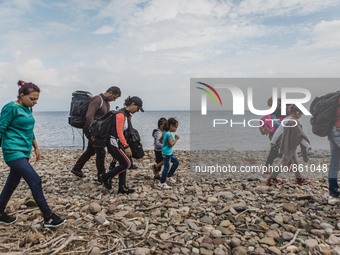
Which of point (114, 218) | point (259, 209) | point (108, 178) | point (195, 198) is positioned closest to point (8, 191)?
point (114, 218)

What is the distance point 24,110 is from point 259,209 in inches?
178

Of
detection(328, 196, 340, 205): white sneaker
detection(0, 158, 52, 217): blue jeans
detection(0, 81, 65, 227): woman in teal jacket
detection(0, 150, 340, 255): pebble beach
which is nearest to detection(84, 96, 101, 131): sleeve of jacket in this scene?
detection(0, 150, 340, 255): pebble beach

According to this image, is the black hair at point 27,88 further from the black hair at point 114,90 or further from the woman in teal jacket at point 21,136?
the black hair at point 114,90

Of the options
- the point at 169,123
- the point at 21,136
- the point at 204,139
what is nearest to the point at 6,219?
the point at 21,136

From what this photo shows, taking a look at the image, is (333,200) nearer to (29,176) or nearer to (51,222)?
(51,222)

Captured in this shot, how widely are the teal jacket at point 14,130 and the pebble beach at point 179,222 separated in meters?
1.25

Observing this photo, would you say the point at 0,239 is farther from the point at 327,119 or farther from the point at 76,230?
the point at 327,119

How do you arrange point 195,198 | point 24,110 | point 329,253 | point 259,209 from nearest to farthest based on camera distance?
point 329,253 < point 24,110 < point 259,209 < point 195,198

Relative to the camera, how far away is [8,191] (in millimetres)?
4879

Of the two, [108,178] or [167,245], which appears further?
[108,178]

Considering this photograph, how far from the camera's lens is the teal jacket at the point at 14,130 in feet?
14.5

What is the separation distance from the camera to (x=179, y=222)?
206 inches

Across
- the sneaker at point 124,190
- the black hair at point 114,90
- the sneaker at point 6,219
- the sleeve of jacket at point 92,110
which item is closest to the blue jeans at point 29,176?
the sneaker at point 6,219

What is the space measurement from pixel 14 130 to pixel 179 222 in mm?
3066
